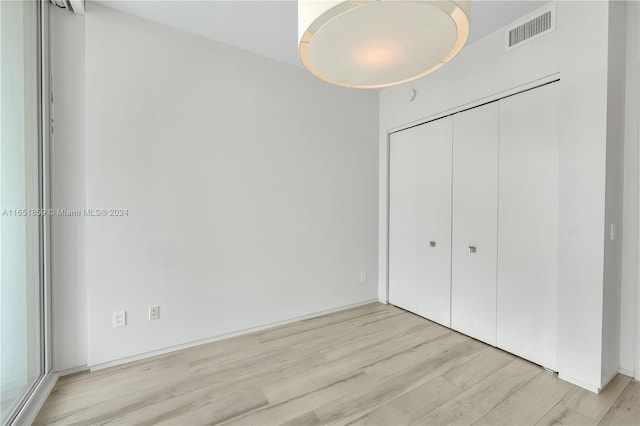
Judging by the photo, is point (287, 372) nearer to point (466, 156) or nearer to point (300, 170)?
point (300, 170)

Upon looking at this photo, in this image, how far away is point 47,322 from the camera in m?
1.90

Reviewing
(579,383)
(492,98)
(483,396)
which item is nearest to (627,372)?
(579,383)

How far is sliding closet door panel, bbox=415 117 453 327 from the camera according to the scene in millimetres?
2779

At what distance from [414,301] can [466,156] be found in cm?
165

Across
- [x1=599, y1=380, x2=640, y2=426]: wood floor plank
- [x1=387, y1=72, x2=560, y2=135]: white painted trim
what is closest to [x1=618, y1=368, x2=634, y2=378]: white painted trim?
[x1=599, y1=380, x2=640, y2=426]: wood floor plank

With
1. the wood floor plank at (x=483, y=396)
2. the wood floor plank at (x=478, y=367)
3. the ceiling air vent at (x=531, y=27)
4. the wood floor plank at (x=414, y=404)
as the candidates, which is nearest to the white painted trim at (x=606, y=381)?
the wood floor plank at (x=483, y=396)

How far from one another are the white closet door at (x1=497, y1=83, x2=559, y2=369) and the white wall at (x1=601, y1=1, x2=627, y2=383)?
10.4 inches

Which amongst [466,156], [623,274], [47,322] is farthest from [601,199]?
[47,322]

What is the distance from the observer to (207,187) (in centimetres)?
248

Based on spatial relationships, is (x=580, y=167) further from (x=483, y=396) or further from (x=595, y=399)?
(x=483, y=396)

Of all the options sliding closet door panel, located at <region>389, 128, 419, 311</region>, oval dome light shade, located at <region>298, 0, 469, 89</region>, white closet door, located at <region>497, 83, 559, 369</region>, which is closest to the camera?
oval dome light shade, located at <region>298, 0, 469, 89</region>

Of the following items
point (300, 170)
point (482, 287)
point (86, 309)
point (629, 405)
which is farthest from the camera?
point (300, 170)

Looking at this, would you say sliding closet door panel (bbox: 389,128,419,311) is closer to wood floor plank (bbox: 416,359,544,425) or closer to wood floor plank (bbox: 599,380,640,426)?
wood floor plank (bbox: 416,359,544,425)

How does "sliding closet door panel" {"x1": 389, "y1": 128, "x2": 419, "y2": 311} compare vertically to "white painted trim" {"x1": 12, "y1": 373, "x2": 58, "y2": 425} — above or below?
→ above
